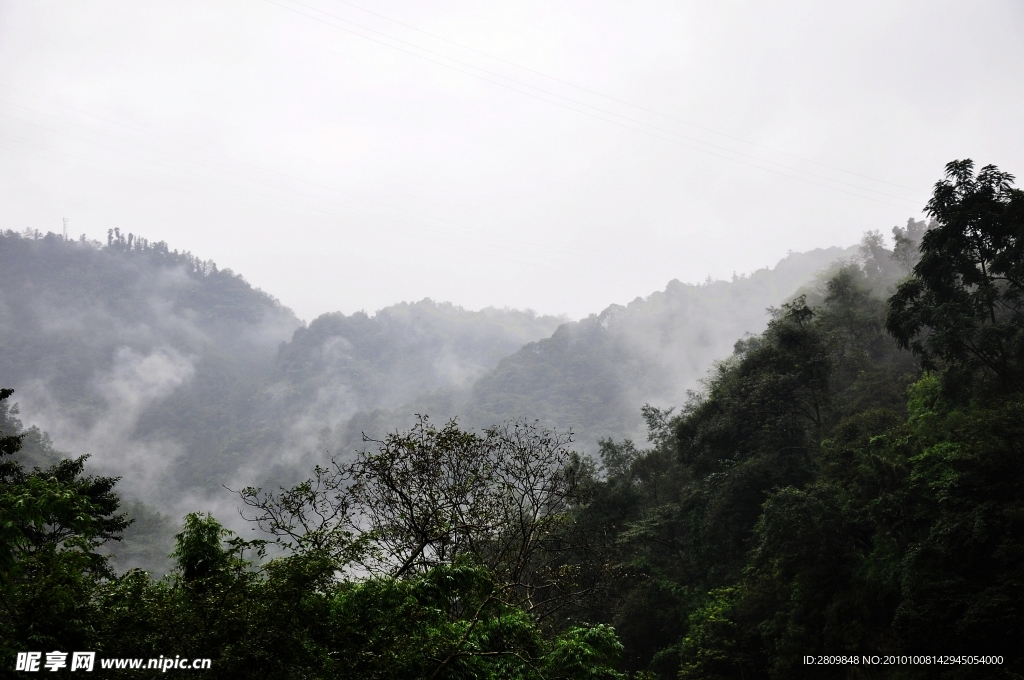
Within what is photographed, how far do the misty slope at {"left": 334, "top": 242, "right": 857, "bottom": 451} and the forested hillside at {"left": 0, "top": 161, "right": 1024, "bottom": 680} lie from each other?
5172 cm

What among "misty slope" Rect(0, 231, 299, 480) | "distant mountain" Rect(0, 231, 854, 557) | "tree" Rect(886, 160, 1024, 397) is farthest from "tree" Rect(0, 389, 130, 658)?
"misty slope" Rect(0, 231, 299, 480)

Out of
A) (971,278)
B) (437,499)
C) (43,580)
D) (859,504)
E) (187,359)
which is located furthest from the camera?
(187,359)

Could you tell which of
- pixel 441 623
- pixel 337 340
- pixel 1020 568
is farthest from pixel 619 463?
pixel 337 340

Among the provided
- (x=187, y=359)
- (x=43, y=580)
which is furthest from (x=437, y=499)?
(x=187, y=359)

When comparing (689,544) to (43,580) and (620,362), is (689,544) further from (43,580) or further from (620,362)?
(620,362)

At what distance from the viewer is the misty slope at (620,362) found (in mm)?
74062

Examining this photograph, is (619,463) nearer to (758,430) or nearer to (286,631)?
(758,430)

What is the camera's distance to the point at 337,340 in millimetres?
98688

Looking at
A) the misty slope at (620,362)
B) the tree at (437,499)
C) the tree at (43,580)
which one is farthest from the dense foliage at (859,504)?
the misty slope at (620,362)

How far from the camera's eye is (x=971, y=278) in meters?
13.8

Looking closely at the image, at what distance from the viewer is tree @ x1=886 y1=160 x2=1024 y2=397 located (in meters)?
12.6

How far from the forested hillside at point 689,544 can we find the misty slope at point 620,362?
170 ft

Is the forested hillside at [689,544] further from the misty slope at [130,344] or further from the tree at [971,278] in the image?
the misty slope at [130,344]

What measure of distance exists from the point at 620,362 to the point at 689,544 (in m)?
64.8
